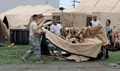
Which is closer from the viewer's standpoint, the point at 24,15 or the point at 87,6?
the point at 87,6

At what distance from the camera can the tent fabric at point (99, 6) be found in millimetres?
24078

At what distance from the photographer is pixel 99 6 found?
25.1m

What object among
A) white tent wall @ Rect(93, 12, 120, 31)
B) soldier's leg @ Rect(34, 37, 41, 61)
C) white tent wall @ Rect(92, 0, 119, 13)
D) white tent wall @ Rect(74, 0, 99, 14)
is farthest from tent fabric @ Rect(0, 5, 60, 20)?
soldier's leg @ Rect(34, 37, 41, 61)

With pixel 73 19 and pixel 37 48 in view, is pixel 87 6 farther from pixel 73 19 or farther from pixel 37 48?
pixel 37 48

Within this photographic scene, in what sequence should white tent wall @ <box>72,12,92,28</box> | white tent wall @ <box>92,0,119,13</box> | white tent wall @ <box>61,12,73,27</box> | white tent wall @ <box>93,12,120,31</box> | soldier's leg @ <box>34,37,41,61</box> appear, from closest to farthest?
soldier's leg @ <box>34,37,41,61</box>
white tent wall @ <box>93,12,120,31</box>
white tent wall @ <box>61,12,73,27</box>
white tent wall @ <box>72,12,92,28</box>
white tent wall @ <box>92,0,119,13</box>

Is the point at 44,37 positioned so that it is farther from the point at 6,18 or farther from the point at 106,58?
the point at 6,18

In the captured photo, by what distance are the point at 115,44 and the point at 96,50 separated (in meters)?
4.44

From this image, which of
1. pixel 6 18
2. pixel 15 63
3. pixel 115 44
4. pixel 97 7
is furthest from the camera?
pixel 6 18

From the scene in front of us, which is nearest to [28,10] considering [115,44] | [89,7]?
[89,7]

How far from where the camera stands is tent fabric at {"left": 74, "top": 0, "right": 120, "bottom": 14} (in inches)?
948

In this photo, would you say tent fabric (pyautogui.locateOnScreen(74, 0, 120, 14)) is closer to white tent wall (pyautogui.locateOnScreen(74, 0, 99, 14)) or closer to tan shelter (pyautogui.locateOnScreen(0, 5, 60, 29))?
white tent wall (pyautogui.locateOnScreen(74, 0, 99, 14))

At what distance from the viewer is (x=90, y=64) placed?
13.6 meters

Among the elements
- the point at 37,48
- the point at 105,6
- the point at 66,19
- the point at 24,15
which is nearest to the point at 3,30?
the point at 66,19

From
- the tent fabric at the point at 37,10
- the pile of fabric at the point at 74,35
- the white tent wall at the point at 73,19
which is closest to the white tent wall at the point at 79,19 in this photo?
the white tent wall at the point at 73,19
